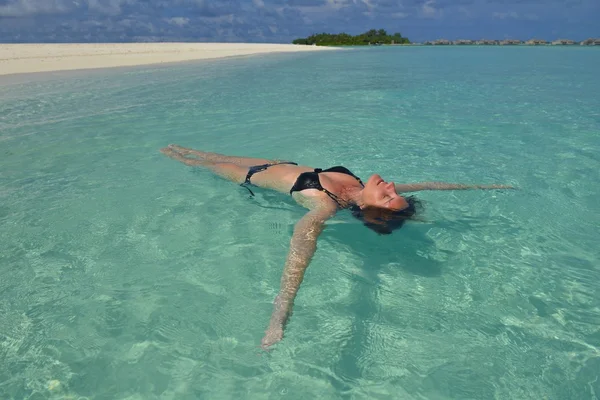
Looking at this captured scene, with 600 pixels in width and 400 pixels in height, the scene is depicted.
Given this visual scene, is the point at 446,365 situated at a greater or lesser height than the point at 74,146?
greater

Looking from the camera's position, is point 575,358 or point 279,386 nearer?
point 279,386

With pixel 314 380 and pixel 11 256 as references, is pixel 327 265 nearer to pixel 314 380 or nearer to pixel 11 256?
pixel 314 380

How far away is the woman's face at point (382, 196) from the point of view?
13.7 ft

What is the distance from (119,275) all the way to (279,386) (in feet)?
6.25

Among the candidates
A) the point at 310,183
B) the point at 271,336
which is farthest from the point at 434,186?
the point at 271,336

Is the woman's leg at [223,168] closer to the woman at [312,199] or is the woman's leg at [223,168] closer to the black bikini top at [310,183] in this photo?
the woman at [312,199]

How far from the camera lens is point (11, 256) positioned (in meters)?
3.92

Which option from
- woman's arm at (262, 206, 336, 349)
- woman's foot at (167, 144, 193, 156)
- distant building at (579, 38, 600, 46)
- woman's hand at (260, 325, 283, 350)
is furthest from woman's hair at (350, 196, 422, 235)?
distant building at (579, 38, 600, 46)

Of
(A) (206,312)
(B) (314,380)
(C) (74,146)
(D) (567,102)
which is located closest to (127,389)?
(A) (206,312)

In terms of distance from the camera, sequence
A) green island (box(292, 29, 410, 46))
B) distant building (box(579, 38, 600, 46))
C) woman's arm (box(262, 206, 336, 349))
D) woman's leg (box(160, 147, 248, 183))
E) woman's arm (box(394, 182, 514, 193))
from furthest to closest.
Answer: green island (box(292, 29, 410, 46)), distant building (box(579, 38, 600, 46)), woman's leg (box(160, 147, 248, 183)), woman's arm (box(394, 182, 514, 193)), woman's arm (box(262, 206, 336, 349))

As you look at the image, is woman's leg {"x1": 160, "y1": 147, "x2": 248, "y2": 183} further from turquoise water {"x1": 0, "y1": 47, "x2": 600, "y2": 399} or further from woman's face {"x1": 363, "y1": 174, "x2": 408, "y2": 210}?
woman's face {"x1": 363, "y1": 174, "x2": 408, "y2": 210}

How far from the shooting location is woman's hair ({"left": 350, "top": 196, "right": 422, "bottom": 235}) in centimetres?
418

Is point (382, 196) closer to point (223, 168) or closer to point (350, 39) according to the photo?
point (223, 168)

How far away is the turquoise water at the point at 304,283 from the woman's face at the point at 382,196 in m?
0.34
